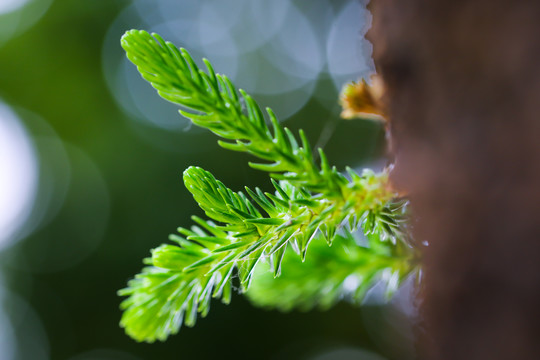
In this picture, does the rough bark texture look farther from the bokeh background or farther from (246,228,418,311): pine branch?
the bokeh background

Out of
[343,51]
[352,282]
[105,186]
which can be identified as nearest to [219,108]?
[352,282]

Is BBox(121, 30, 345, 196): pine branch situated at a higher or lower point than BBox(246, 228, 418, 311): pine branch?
higher

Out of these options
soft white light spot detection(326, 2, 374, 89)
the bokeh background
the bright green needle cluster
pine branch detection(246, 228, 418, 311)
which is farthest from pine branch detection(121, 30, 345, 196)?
soft white light spot detection(326, 2, 374, 89)

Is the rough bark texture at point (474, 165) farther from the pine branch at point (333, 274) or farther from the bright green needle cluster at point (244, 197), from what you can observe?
the pine branch at point (333, 274)

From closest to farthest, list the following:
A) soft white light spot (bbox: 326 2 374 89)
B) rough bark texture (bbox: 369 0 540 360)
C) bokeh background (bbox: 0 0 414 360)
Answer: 1. rough bark texture (bbox: 369 0 540 360)
2. bokeh background (bbox: 0 0 414 360)
3. soft white light spot (bbox: 326 2 374 89)

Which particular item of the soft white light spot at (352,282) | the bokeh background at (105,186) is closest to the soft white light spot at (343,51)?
the bokeh background at (105,186)
